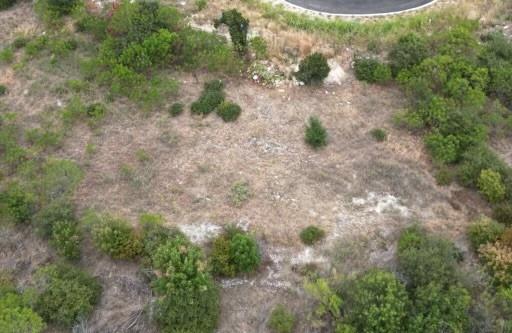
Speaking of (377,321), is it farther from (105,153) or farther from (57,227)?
(105,153)

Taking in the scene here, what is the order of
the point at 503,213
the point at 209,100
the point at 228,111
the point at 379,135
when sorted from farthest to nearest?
the point at 209,100
the point at 228,111
the point at 379,135
the point at 503,213

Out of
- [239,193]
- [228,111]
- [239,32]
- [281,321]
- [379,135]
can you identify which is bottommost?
[281,321]

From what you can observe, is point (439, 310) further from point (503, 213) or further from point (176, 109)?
point (176, 109)

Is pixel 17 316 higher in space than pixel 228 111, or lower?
lower

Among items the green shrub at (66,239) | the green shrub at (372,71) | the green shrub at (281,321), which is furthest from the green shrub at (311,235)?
the green shrub at (372,71)

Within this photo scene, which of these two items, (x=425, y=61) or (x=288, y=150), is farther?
(x=425, y=61)

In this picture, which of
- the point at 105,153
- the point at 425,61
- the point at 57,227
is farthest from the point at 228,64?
the point at 57,227

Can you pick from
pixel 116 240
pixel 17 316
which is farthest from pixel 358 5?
pixel 17 316

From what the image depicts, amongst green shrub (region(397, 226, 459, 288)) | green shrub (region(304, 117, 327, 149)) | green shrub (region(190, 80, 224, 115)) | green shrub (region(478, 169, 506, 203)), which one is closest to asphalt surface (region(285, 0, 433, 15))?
green shrub (region(190, 80, 224, 115))

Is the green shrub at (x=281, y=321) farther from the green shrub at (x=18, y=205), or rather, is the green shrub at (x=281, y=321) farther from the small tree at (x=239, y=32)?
the small tree at (x=239, y=32)
